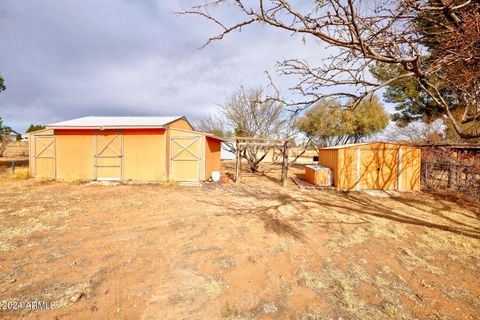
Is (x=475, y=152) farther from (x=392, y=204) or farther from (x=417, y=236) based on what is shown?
(x=417, y=236)

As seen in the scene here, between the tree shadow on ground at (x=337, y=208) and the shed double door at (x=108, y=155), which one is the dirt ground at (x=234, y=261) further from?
the shed double door at (x=108, y=155)

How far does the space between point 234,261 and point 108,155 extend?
10.2m

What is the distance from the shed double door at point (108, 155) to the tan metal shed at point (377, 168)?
447 inches

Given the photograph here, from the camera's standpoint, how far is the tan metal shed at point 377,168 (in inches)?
404

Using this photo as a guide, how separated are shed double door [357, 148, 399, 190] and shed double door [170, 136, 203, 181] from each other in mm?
8294

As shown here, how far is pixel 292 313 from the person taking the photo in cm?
248

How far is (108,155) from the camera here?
35.7 ft

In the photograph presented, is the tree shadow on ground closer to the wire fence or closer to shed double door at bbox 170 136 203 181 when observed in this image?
the wire fence

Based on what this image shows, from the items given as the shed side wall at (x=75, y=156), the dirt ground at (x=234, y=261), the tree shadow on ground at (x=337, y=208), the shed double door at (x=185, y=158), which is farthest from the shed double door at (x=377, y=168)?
the shed side wall at (x=75, y=156)

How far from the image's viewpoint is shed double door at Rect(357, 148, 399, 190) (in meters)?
10.3

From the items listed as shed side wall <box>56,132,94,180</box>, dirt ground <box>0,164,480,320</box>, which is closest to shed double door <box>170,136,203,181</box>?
dirt ground <box>0,164,480,320</box>

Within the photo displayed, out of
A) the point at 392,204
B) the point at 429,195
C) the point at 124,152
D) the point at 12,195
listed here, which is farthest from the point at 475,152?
the point at 12,195

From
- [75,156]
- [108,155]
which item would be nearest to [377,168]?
[108,155]

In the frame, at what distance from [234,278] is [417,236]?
4.63m
